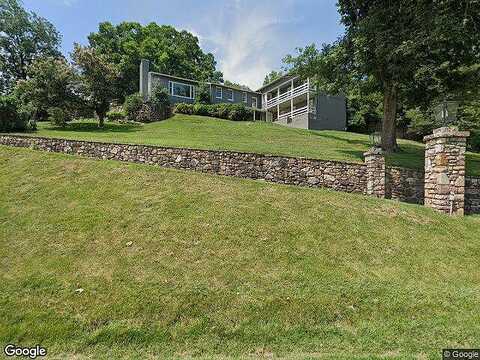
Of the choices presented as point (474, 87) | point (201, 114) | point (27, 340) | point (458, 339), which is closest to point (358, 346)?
point (458, 339)

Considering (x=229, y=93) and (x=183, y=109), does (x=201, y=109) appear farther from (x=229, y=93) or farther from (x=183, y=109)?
(x=229, y=93)

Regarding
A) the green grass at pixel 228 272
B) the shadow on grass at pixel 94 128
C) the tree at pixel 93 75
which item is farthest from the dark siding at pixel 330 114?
the green grass at pixel 228 272

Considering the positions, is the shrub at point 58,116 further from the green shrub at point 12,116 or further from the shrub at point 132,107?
the shrub at point 132,107

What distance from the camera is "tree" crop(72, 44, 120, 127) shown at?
2214cm

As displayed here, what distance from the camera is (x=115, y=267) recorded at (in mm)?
5441

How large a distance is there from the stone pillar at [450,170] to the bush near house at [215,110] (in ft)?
73.3

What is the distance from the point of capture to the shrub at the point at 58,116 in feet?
69.2

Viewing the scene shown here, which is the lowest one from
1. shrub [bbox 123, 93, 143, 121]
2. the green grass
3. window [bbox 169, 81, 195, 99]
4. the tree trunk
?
the green grass

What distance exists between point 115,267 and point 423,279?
5.36 metres

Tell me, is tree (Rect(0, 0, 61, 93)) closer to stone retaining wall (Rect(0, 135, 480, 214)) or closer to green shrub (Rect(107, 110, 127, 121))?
green shrub (Rect(107, 110, 127, 121))

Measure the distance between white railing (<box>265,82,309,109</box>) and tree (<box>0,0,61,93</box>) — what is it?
25835mm

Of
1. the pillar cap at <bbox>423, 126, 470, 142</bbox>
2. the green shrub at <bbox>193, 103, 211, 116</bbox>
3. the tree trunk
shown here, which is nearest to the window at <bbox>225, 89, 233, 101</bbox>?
the green shrub at <bbox>193, 103, 211, 116</bbox>

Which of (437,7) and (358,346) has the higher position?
(437,7)

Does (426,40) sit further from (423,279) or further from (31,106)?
(31,106)
